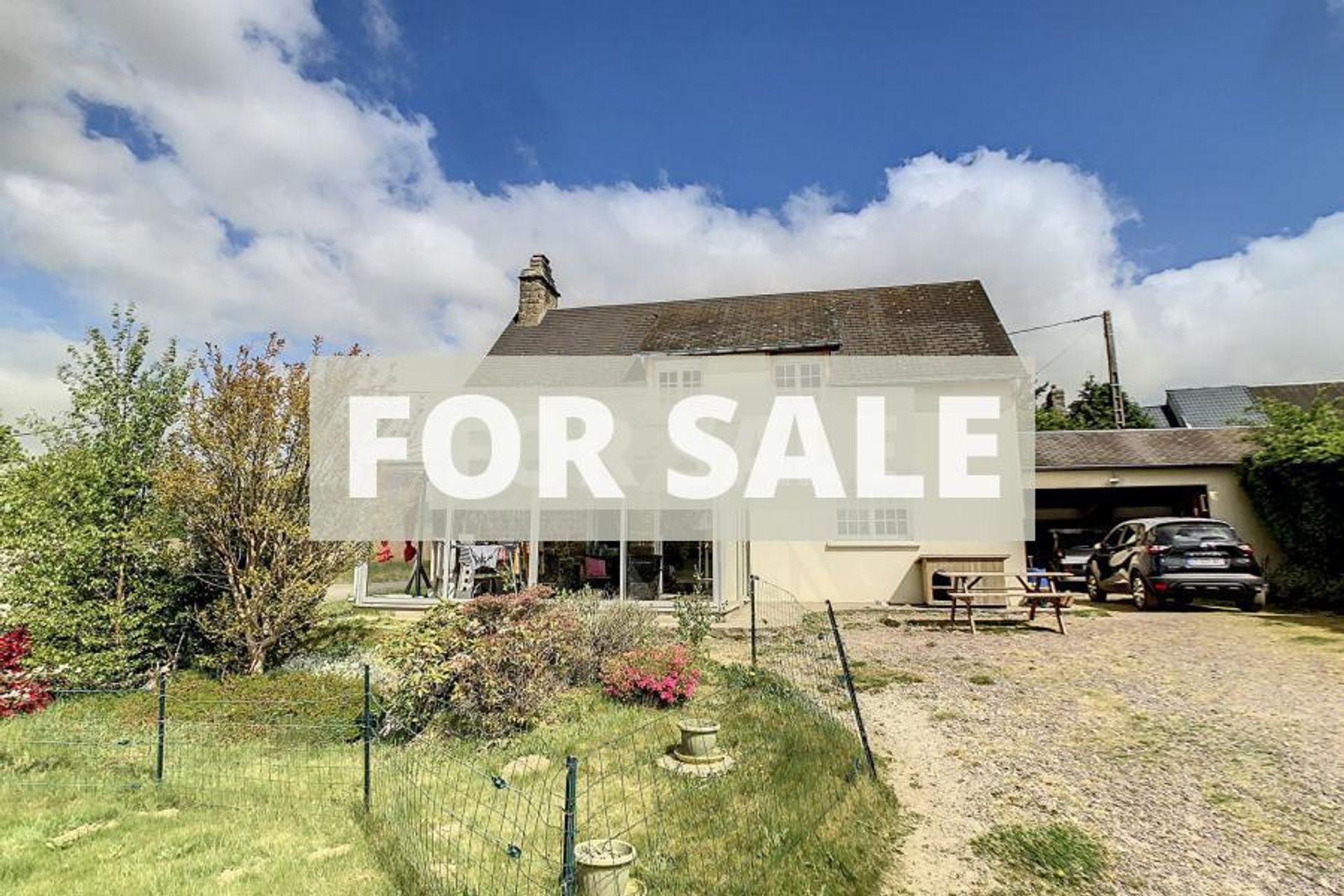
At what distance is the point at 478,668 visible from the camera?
845 centimetres

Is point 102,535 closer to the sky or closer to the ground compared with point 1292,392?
closer to the ground

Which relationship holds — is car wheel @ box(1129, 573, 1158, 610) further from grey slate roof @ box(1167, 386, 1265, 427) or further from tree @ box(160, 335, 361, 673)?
grey slate roof @ box(1167, 386, 1265, 427)

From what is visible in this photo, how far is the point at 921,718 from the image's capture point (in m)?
7.78

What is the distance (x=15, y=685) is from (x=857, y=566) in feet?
55.7

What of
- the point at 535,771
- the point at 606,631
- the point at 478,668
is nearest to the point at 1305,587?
the point at 606,631

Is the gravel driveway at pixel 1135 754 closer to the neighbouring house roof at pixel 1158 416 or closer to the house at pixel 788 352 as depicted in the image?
the house at pixel 788 352

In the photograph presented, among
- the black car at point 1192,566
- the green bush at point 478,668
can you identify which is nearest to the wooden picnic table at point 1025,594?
the black car at point 1192,566

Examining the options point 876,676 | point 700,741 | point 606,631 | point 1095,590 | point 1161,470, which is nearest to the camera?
point 700,741

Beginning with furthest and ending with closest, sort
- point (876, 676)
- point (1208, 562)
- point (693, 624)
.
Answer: point (1208, 562), point (693, 624), point (876, 676)

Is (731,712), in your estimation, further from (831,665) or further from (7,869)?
(7,869)

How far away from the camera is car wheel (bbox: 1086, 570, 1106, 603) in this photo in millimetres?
16969

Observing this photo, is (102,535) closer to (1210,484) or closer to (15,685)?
(15,685)

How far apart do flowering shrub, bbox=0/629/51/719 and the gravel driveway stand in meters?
11.8

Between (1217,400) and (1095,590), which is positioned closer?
(1095,590)
